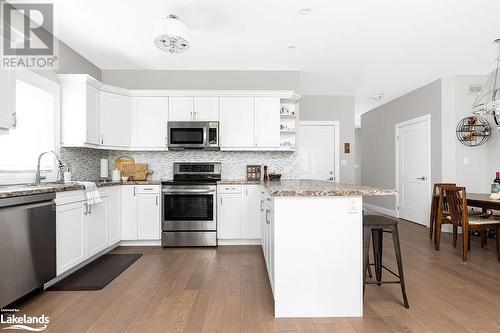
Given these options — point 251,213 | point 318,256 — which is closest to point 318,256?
point 318,256

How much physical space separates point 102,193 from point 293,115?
2924 mm

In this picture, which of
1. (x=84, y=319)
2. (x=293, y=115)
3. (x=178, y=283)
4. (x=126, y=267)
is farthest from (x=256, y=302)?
(x=293, y=115)

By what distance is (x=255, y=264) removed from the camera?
3289mm

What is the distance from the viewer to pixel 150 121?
4.38 metres

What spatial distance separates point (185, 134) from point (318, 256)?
9.38 ft

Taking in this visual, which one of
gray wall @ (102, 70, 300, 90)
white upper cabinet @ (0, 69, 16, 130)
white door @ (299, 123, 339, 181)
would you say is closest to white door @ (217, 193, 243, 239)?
gray wall @ (102, 70, 300, 90)

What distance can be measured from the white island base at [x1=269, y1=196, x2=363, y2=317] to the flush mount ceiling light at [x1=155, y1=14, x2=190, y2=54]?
1.89 m

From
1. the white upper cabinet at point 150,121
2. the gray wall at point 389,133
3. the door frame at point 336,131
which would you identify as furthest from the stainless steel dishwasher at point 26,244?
the gray wall at point 389,133

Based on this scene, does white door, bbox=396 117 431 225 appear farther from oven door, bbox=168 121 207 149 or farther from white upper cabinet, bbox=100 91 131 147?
white upper cabinet, bbox=100 91 131 147

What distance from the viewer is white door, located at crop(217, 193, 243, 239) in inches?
161

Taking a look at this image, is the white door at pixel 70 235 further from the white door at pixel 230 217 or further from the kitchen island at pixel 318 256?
the kitchen island at pixel 318 256

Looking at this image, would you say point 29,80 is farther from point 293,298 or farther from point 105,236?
point 293,298

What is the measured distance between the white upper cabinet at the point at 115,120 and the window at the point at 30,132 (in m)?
0.60

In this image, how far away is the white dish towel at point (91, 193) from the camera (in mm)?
3100
